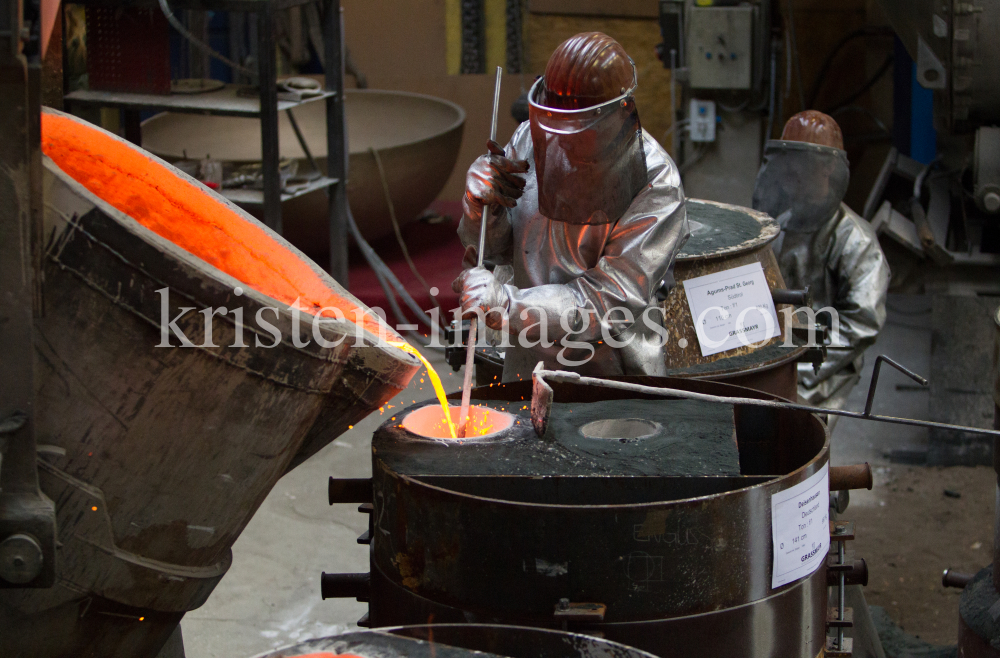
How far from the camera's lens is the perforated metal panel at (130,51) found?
14.5ft

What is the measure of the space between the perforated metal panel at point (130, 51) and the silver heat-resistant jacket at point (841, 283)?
8.68 feet

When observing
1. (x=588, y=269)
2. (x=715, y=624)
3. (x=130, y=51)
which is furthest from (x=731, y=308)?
(x=130, y=51)

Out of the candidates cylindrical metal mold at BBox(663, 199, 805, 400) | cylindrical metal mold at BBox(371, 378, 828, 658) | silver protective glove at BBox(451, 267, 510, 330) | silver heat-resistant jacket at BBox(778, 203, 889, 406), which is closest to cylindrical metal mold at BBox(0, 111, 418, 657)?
cylindrical metal mold at BBox(371, 378, 828, 658)

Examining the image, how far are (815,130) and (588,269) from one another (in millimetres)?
1652

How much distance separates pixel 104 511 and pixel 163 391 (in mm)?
203

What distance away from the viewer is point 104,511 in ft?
5.11

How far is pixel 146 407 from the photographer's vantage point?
1.53 m

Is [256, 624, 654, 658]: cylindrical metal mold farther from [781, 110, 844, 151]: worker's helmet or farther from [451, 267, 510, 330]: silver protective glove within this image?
[781, 110, 844, 151]: worker's helmet

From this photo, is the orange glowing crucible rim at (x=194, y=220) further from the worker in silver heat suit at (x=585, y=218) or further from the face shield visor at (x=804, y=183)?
the face shield visor at (x=804, y=183)

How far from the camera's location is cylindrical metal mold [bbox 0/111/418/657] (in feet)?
4.80

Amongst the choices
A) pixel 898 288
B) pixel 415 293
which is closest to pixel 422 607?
pixel 898 288

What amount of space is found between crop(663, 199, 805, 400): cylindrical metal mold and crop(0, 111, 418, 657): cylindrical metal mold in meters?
1.17

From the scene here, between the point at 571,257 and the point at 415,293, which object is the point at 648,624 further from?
the point at 415,293

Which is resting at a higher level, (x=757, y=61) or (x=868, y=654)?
(x=757, y=61)
